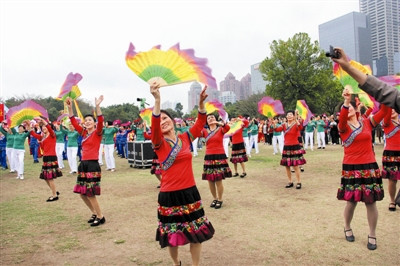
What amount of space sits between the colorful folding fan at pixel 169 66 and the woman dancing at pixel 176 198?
13.9 inches

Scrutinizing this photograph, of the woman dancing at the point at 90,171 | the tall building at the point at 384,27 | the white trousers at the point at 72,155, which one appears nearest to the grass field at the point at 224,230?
the woman dancing at the point at 90,171

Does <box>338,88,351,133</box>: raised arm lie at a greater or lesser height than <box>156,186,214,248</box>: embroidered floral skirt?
greater

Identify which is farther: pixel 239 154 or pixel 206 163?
pixel 239 154

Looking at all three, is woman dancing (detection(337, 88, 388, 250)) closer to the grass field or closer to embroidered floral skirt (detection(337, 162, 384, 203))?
embroidered floral skirt (detection(337, 162, 384, 203))

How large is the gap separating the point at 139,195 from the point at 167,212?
5.48 meters

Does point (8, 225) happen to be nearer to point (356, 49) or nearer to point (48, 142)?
point (48, 142)

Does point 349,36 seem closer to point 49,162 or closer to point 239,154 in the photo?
point 239,154

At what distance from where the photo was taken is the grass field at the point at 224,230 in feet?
14.9

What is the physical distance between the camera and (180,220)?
12.2 feet

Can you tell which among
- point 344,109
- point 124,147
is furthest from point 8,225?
point 124,147

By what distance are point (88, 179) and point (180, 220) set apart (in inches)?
130

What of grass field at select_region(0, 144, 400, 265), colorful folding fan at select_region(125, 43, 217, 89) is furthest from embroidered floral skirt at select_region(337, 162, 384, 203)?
colorful folding fan at select_region(125, 43, 217, 89)

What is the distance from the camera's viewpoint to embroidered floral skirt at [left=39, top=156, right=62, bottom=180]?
8.56 m

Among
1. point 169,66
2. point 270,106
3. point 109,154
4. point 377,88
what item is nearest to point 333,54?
point 377,88
